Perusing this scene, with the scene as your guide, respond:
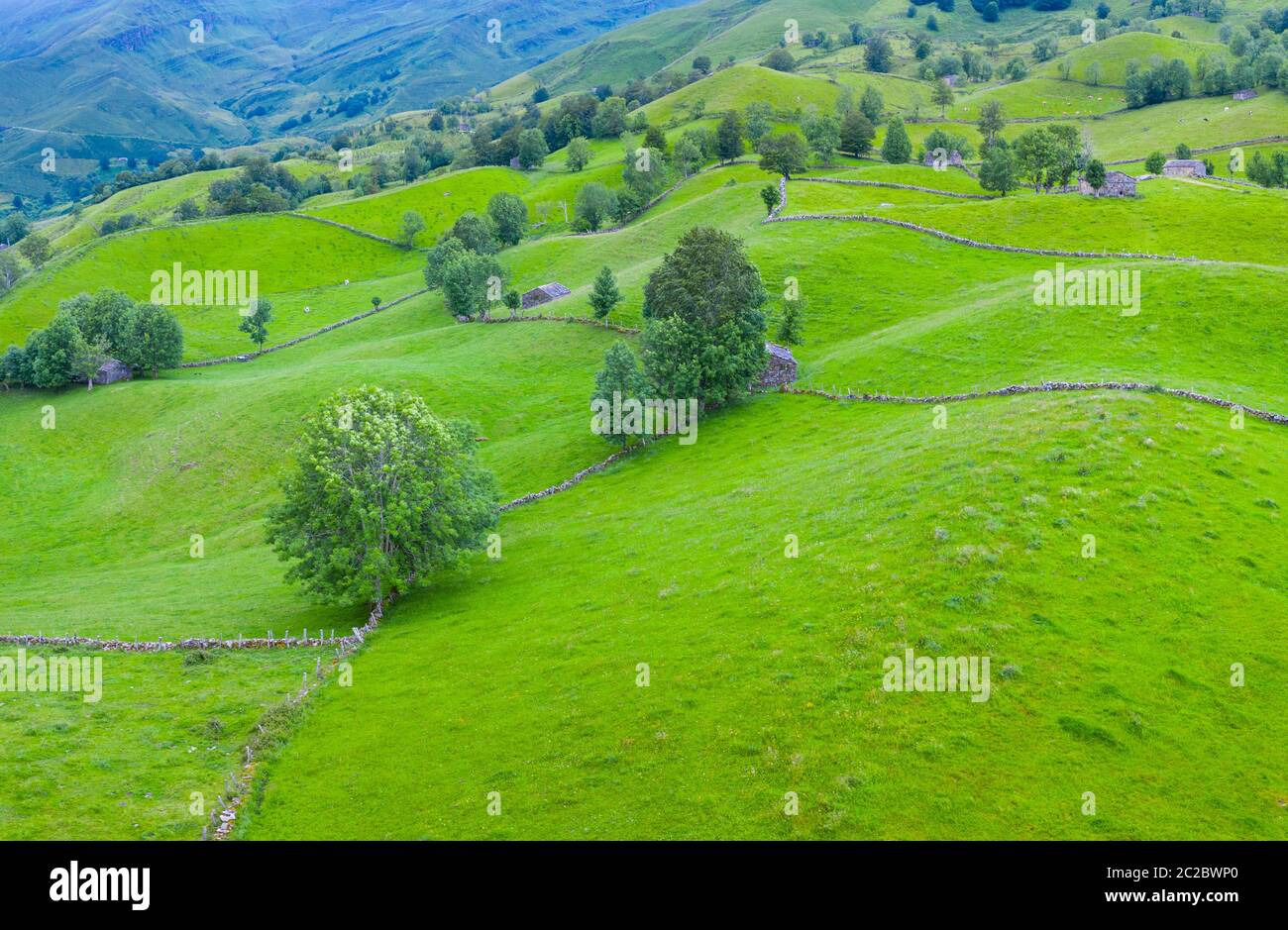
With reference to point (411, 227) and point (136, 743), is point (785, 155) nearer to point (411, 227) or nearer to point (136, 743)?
point (411, 227)

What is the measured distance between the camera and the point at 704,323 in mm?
74562

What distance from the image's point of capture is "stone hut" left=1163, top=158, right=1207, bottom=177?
13062 centimetres

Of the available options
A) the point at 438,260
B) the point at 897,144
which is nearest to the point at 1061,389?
the point at 438,260

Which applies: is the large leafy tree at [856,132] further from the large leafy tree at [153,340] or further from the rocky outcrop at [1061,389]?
the large leafy tree at [153,340]

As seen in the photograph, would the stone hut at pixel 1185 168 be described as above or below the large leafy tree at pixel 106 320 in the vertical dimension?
above

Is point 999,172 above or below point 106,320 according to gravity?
above

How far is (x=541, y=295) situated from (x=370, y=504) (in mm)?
74645

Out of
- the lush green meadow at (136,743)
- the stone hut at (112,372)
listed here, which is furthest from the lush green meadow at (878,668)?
the stone hut at (112,372)

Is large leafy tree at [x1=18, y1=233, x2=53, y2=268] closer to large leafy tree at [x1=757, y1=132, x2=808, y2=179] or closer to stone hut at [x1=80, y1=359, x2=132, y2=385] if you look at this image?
stone hut at [x1=80, y1=359, x2=132, y2=385]

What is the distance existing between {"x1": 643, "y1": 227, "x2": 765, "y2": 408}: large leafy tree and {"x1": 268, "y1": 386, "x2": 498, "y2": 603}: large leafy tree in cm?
2716

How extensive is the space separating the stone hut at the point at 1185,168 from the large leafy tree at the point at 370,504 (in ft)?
453

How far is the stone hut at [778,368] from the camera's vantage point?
77250 millimetres

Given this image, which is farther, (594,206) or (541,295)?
(594,206)

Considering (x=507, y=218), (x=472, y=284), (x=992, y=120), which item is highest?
(x=992, y=120)
